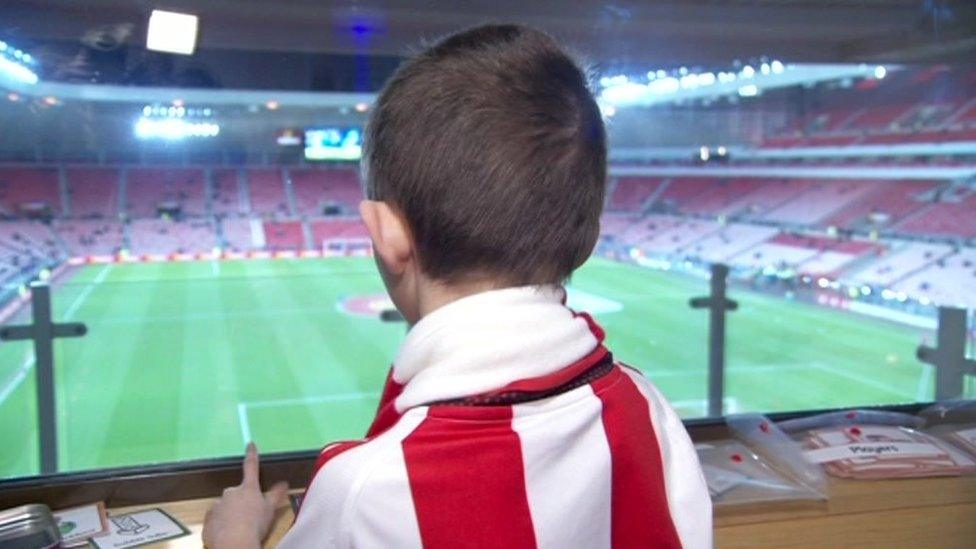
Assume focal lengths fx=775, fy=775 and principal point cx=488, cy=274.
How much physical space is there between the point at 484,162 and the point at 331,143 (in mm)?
1379

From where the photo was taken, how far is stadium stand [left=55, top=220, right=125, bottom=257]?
2.49m

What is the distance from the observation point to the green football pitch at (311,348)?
19.7 ft

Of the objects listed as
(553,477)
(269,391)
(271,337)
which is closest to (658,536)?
(553,477)

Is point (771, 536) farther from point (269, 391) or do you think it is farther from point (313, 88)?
point (269, 391)

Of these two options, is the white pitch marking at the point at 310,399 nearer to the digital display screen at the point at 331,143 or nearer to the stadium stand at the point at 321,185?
the stadium stand at the point at 321,185

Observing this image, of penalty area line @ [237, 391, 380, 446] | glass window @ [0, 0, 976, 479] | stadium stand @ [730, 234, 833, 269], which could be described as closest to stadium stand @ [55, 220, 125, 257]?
glass window @ [0, 0, 976, 479]

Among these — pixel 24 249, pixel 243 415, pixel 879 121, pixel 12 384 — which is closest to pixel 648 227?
pixel 879 121

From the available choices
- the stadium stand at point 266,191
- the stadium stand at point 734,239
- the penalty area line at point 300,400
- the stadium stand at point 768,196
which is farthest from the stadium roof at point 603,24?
the stadium stand at point 734,239

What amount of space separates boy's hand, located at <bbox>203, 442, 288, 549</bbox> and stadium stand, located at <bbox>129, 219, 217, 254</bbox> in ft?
9.54

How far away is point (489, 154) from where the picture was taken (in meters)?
0.57

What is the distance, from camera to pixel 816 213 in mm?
10398

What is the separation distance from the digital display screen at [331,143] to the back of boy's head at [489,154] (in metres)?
1.14

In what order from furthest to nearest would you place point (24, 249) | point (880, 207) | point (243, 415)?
point (880, 207) → point (243, 415) → point (24, 249)

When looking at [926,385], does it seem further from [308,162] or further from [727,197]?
[727,197]
